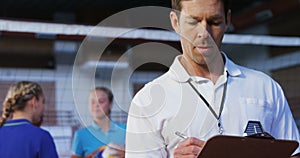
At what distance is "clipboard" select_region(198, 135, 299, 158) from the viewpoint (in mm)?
1964

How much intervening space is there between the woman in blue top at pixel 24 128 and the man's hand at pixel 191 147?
8.29 ft

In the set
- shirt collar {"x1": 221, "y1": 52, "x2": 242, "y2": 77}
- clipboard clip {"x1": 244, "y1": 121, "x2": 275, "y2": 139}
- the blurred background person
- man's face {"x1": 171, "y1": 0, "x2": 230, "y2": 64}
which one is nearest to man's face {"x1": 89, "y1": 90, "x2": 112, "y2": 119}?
the blurred background person

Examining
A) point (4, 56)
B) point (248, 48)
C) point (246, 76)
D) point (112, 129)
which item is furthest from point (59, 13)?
point (246, 76)

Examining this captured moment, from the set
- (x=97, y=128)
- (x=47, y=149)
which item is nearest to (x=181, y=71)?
(x=47, y=149)

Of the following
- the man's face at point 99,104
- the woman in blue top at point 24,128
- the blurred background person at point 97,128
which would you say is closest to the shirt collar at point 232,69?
the woman in blue top at point 24,128

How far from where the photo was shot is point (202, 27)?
92.8 inches

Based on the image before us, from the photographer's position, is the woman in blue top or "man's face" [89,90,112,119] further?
"man's face" [89,90,112,119]

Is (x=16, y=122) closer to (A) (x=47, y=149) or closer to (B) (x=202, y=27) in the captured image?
(A) (x=47, y=149)

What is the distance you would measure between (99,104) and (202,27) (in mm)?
3403

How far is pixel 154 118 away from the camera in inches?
95.1

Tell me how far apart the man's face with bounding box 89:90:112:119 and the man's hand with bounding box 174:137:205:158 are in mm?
3348

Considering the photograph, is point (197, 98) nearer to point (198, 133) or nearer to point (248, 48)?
point (198, 133)

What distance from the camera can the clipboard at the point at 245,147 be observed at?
196 cm

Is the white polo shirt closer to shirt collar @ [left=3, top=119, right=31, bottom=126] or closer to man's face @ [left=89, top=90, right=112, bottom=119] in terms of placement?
shirt collar @ [left=3, top=119, right=31, bottom=126]
